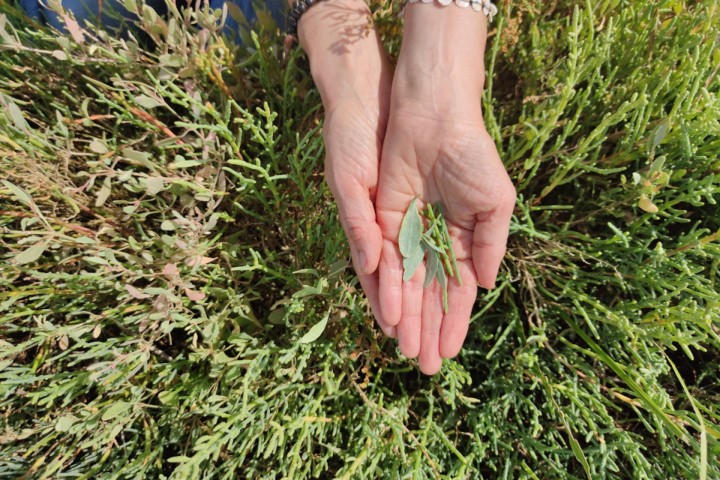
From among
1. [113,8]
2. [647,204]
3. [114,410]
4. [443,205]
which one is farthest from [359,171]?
[113,8]

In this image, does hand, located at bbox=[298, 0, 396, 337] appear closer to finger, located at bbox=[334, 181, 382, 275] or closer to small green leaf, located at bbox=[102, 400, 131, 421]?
finger, located at bbox=[334, 181, 382, 275]

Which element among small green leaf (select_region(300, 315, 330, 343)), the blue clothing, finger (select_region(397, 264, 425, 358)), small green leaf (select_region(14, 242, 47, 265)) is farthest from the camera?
the blue clothing

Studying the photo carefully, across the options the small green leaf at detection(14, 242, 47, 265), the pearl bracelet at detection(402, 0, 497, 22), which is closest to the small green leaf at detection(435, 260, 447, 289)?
the pearl bracelet at detection(402, 0, 497, 22)

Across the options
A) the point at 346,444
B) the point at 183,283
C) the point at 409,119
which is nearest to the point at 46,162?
the point at 183,283

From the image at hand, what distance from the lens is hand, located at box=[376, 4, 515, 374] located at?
1122mm

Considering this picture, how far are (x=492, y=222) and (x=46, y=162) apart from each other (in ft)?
3.96

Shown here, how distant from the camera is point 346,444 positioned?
4.52 feet

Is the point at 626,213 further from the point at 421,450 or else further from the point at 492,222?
the point at 421,450

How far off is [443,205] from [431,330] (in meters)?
0.34

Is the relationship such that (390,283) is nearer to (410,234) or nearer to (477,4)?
(410,234)

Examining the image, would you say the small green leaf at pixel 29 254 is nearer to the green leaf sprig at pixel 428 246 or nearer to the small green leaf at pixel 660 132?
the green leaf sprig at pixel 428 246

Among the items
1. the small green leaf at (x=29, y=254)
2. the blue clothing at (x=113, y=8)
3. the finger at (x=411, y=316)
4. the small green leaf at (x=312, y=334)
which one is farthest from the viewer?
the blue clothing at (x=113, y=8)

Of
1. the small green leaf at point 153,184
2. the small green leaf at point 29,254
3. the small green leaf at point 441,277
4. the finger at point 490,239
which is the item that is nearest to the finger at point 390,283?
the small green leaf at point 441,277

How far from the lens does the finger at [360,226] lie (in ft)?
3.65
